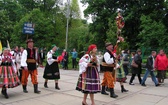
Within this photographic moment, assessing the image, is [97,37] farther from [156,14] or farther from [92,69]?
[92,69]

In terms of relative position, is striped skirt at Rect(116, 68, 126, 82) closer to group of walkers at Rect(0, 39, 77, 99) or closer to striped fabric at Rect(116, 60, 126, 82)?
striped fabric at Rect(116, 60, 126, 82)

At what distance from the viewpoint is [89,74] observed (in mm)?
6254

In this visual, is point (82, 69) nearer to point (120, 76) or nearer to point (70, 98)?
point (70, 98)

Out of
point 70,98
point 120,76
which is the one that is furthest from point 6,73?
point 120,76

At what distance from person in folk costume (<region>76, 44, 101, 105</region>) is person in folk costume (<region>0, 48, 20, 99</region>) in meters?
2.34

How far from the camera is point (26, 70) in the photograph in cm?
786

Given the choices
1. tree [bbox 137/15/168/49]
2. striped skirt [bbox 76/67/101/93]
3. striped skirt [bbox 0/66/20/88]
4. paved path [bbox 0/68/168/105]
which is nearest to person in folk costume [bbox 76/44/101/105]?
striped skirt [bbox 76/67/101/93]

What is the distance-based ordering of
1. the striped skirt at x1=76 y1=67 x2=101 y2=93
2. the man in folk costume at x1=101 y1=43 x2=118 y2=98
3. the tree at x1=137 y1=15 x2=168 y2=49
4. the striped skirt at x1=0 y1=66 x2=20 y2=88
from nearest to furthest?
1. the striped skirt at x1=76 y1=67 x2=101 y2=93
2. the striped skirt at x1=0 y1=66 x2=20 y2=88
3. the man in folk costume at x1=101 y1=43 x2=118 y2=98
4. the tree at x1=137 y1=15 x2=168 y2=49

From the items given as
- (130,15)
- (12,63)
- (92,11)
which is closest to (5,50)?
(12,63)

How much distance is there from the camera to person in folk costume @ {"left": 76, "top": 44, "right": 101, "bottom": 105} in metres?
6.16

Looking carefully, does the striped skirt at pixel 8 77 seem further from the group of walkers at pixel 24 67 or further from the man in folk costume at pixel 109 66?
the man in folk costume at pixel 109 66

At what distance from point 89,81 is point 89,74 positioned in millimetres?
197

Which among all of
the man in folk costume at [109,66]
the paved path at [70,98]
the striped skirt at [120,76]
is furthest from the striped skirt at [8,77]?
the striped skirt at [120,76]

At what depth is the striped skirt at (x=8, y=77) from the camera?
276 inches
